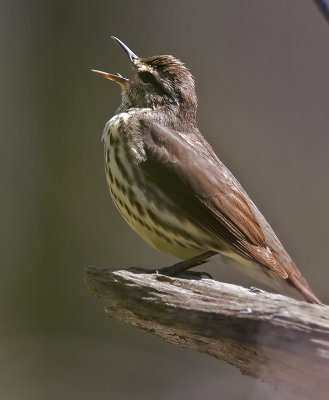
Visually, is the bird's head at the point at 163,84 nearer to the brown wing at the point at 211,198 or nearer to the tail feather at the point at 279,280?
the brown wing at the point at 211,198

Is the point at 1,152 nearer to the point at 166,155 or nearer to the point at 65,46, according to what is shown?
the point at 65,46

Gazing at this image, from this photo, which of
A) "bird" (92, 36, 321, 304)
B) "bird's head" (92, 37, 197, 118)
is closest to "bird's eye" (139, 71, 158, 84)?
"bird's head" (92, 37, 197, 118)

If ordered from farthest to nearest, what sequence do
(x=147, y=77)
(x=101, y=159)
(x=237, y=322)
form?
(x=101, y=159) → (x=147, y=77) → (x=237, y=322)

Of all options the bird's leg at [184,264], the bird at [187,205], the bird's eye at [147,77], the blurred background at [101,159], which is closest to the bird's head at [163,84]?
the bird's eye at [147,77]

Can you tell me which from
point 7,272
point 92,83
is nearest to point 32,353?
point 7,272

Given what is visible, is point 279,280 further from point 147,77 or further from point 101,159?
point 101,159

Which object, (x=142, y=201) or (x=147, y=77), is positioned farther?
(x=147, y=77)

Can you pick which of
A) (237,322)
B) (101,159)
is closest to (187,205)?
(237,322)

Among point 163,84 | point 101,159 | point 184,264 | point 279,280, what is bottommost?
Result: point 279,280
